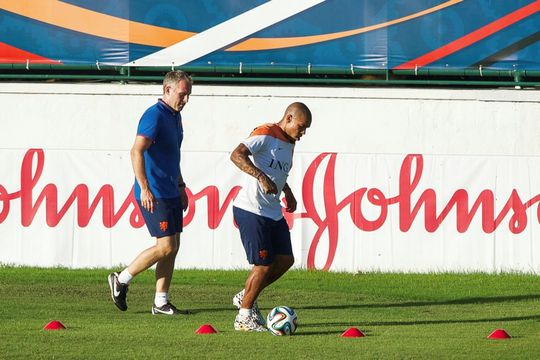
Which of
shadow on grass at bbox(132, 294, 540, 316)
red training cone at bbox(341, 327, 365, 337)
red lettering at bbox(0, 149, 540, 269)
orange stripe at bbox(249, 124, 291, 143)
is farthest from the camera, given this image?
red lettering at bbox(0, 149, 540, 269)

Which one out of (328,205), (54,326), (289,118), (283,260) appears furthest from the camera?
(328,205)

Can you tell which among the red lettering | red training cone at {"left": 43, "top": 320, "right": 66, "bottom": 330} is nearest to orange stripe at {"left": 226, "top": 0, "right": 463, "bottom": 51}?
the red lettering

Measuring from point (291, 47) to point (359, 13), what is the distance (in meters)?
1.08

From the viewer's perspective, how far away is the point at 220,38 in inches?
690

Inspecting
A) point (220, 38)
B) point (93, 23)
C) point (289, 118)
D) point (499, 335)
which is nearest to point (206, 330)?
point (289, 118)

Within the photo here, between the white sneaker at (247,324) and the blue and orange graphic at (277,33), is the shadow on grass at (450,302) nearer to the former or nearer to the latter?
the white sneaker at (247,324)

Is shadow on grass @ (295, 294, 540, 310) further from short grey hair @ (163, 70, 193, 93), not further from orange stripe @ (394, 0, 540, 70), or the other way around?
orange stripe @ (394, 0, 540, 70)

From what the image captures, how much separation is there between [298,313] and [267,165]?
7.22 ft

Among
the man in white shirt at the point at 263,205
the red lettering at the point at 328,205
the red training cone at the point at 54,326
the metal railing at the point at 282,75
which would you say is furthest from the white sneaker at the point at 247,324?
the metal railing at the point at 282,75

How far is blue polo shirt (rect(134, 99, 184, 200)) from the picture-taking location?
36.3 ft

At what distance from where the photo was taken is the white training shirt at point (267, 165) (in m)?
9.88

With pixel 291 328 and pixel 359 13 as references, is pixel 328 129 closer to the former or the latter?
pixel 359 13

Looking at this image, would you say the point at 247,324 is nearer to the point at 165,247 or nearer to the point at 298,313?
the point at 165,247

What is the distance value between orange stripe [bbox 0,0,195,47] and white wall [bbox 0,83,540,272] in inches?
37.4
